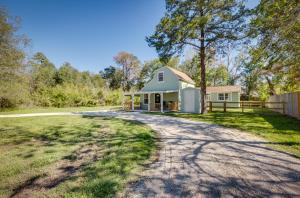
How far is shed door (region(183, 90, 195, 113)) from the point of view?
16.0 metres

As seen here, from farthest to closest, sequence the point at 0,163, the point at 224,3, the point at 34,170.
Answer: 1. the point at 224,3
2. the point at 0,163
3. the point at 34,170

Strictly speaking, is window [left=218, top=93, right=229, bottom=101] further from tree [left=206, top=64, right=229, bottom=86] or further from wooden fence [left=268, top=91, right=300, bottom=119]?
wooden fence [left=268, top=91, right=300, bottom=119]

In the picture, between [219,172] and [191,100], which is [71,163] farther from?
[191,100]

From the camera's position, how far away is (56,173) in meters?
3.57

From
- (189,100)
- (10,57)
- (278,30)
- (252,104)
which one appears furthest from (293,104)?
(10,57)

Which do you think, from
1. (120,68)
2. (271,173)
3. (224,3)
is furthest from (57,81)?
(271,173)

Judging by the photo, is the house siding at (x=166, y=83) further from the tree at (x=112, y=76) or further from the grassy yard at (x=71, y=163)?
the tree at (x=112, y=76)

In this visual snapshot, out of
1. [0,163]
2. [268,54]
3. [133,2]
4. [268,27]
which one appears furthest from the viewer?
[133,2]

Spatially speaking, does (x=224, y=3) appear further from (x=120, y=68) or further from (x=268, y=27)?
(x=120, y=68)

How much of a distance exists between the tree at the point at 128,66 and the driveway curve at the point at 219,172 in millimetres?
41113

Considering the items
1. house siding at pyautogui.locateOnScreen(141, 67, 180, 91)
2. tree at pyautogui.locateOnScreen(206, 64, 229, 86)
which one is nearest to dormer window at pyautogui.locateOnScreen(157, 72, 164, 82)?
house siding at pyautogui.locateOnScreen(141, 67, 180, 91)

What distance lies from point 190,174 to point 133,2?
1150cm

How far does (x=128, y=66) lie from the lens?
46.1 meters

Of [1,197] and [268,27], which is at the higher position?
[268,27]
